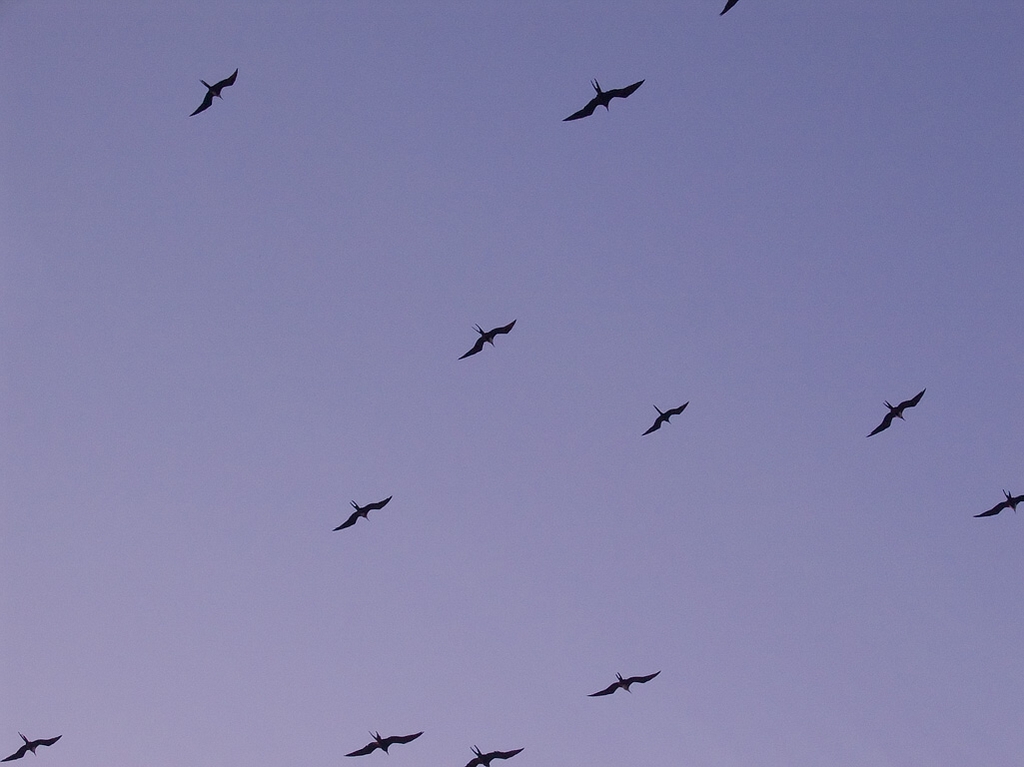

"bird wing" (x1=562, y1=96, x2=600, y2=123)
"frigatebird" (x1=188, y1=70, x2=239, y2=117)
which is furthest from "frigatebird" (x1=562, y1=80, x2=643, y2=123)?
"frigatebird" (x1=188, y1=70, x2=239, y2=117)

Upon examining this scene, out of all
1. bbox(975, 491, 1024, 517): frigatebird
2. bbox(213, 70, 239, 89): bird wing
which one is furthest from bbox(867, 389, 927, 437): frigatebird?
bbox(213, 70, 239, 89): bird wing

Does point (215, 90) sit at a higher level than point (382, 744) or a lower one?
higher

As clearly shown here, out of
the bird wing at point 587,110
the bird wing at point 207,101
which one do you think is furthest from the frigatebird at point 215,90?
the bird wing at point 587,110

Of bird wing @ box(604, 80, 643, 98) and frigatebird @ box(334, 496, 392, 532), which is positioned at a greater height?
bird wing @ box(604, 80, 643, 98)

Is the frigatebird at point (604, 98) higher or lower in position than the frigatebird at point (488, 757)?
higher

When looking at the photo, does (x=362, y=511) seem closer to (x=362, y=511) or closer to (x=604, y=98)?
(x=362, y=511)

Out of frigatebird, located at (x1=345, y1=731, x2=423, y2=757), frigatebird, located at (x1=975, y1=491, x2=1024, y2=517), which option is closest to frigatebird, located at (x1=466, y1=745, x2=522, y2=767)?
frigatebird, located at (x1=345, y1=731, x2=423, y2=757)

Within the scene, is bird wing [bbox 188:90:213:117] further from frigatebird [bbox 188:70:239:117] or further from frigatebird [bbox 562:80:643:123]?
frigatebird [bbox 562:80:643:123]

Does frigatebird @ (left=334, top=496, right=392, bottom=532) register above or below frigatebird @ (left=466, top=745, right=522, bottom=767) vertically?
above

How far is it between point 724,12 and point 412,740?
41.5 meters

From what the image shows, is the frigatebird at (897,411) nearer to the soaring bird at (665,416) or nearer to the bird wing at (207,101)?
the soaring bird at (665,416)

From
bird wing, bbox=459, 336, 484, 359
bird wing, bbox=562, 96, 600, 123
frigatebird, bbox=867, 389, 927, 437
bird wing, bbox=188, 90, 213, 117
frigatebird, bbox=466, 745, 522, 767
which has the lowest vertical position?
frigatebird, bbox=466, 745, 522, 767

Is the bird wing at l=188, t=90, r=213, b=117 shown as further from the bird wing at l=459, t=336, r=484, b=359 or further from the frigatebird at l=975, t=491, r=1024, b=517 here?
the frigatebird at l=975, t=491, r=1024, b=517

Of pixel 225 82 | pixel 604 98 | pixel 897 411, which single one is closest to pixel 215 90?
pixel 225 82
